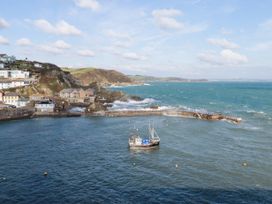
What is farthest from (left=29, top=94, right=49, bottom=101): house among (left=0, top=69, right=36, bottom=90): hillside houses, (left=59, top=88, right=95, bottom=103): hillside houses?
(left=0, top=69, right=36, bottom=90): hillside houses

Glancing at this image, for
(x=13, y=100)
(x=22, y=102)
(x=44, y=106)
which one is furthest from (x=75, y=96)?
(x=13, y=100)

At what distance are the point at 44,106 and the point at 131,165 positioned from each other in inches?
3187

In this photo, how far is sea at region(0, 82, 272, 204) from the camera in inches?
2142

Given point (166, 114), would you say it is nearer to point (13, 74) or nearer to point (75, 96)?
point (75, 96)

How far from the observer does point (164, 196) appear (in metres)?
54.0

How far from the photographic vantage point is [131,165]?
230ft

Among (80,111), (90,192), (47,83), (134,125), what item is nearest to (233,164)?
(90,192)

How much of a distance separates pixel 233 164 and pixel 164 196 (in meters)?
23.6

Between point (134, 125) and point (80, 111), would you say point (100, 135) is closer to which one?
point (134, 125)

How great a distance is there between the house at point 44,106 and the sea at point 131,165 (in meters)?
25.1

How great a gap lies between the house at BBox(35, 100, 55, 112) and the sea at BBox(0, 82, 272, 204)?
82.3ft

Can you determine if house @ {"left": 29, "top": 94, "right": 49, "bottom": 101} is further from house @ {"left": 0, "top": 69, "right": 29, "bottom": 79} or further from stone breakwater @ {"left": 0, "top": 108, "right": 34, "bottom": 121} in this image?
house @ {"left": 0, "top": 69, "right": 29, "bottom": 79}

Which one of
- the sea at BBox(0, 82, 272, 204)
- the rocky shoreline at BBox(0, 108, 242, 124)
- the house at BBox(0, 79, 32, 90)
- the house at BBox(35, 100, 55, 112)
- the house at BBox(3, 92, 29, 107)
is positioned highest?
the house at BBox(0, 79, 32, 90)

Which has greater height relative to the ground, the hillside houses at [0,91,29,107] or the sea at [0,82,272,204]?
the hillside houses at [0,91,29,107]
